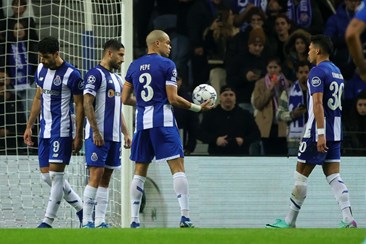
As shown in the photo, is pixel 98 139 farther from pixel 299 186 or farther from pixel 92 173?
pixel 299 186

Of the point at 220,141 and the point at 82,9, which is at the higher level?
the point at 82,9

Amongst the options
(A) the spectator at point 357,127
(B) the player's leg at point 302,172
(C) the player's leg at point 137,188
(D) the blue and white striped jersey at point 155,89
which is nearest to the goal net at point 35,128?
(D) the blue and white striped jersey at point 155,89

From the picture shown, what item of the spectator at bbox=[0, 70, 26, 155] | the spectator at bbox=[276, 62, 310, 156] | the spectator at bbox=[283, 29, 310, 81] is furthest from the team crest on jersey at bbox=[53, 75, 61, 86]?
the spectator at bbox=[283, 29, 310, 81]

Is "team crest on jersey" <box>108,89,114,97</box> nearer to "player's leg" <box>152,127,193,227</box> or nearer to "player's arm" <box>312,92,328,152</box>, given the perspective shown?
"player's leg" <box>152,127,193,227</box>

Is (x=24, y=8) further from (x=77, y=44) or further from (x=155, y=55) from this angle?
(x=155, y=55)

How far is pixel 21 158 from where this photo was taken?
17.0m

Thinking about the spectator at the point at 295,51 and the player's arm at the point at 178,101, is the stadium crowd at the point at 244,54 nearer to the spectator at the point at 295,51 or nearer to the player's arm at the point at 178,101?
the spectator at the point at 295,51

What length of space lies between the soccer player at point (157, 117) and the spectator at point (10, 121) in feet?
11.0

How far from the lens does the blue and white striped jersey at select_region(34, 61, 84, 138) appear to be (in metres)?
14.7

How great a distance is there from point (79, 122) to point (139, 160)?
0.88m

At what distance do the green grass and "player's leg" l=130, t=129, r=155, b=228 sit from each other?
1398 mm

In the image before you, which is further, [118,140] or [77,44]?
[77,44]

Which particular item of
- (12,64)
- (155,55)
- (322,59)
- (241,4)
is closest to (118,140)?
(155,55)

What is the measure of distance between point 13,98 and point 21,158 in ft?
4.16
